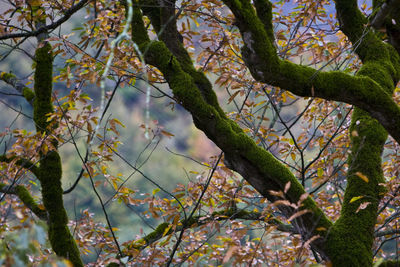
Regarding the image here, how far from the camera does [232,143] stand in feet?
7.80

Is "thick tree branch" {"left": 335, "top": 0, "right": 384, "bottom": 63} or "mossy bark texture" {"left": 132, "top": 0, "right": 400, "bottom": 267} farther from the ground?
"thick tree branch" {"left": 335, "top": 0, "right": 384, "bottom": 63}

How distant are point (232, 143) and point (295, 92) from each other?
50 cm

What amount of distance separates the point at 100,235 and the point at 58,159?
109 cm

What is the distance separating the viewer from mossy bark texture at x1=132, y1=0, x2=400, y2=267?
7.36 ft

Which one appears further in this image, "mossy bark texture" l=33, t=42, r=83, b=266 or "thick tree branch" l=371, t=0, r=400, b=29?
"mossy bark texture" l=33, t=42, r=83, b=266

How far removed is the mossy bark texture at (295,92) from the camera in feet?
7.36

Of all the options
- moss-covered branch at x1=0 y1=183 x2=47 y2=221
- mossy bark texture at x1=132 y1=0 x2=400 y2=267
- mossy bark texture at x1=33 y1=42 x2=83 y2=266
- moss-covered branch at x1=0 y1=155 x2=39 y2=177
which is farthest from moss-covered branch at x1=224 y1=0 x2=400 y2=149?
moss-covered branch at x1=0 y1=183 x2=47 y2=221

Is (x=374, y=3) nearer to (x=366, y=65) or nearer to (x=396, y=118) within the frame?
(x=366, y=65)

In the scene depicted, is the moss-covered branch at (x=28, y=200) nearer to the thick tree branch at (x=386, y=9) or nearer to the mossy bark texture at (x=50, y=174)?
the mossy bark texture at (x=50, y=174)

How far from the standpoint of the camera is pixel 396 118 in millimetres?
2299

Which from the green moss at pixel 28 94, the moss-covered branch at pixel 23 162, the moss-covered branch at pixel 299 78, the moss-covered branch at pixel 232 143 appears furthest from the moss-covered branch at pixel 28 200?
A: the moss-covered branch at pixel 299 78

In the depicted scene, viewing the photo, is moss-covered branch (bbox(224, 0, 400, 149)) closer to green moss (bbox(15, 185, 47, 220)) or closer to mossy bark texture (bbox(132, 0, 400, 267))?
mossy bark texture (bbox(132, 0, 400, 267))

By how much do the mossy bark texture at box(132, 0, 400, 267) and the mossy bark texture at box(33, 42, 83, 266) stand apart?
Result: 1012 mm

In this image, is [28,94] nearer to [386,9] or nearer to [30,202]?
[30,202]
